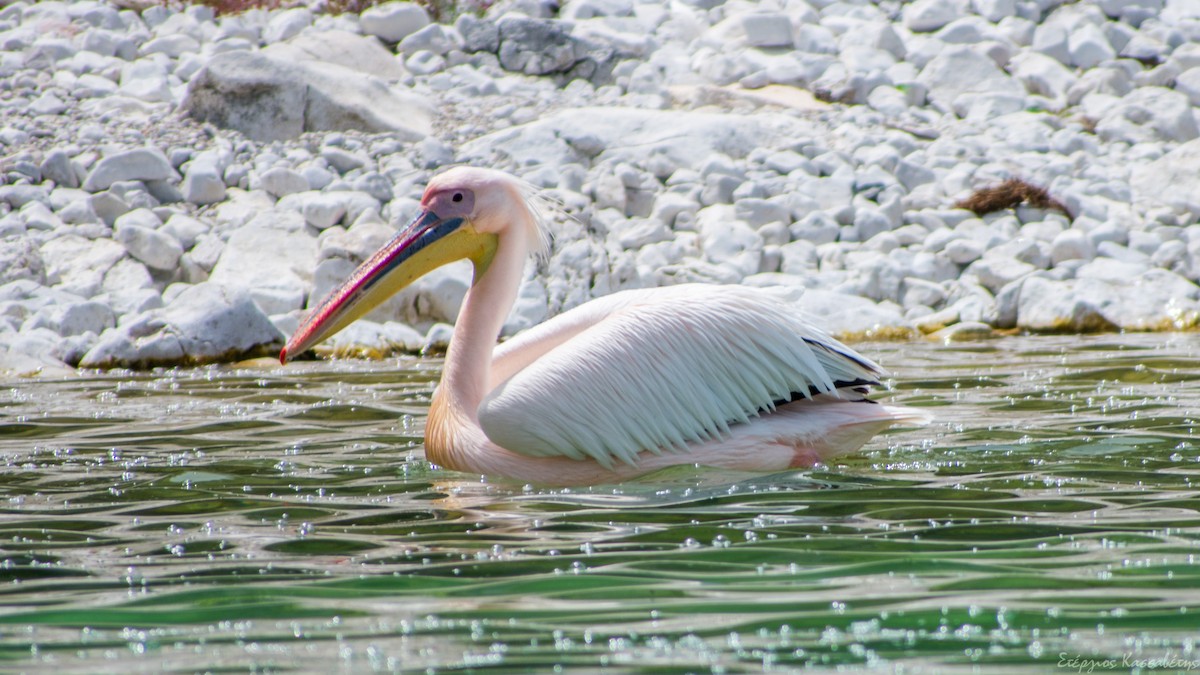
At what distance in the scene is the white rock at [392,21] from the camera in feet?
39.4

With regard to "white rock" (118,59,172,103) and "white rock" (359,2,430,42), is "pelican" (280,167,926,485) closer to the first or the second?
"white rock" (118,59,172,103)

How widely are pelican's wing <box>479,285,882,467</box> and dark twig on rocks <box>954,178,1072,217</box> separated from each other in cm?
527

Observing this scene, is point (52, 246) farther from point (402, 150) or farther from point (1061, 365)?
point (1061, 365)

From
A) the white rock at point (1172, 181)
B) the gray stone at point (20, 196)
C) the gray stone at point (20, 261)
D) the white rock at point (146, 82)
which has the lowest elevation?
the gray stone at point (20, 261)

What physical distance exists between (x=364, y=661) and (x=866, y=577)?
97cm

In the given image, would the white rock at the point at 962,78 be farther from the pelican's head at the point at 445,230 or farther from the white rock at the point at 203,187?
the pelican's head at the point at 445,230

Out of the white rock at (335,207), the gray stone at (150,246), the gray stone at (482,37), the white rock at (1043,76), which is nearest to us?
the gray stone at (150,246)

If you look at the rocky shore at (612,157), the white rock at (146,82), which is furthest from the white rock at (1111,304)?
the white rock at (146,82)

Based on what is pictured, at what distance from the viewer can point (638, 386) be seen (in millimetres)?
3873

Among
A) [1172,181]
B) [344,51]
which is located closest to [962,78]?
[1172,181]

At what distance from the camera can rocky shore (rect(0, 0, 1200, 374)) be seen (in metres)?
7.77

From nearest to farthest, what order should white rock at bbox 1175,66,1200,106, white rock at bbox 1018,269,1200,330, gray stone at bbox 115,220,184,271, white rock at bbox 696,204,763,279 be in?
white rock at bbox 1018,269,1200,330 → gray stone at bbox 115,220,184,271 → white rock at bbox 696,204,763,279 → white rock at bbox 1175,66,1200,106

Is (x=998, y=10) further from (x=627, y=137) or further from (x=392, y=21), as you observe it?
(x=392, y=21)

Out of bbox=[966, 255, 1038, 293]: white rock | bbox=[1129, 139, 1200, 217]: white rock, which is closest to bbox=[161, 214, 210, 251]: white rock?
bbox=[966, 255, 1038, 293]: white rock
